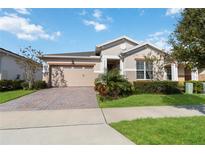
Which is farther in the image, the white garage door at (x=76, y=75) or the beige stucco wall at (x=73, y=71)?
the white garage door at (x=76, y=75)

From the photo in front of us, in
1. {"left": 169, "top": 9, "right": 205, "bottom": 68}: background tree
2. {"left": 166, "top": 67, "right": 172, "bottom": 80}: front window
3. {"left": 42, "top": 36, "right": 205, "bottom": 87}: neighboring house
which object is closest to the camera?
{"left": 169, "top": 9, "right": 205, "bottom": 68}: background tree

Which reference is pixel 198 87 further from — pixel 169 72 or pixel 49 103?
pixel 49 103

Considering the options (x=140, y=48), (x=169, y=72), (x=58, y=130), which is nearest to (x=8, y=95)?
(x=58, y=130)

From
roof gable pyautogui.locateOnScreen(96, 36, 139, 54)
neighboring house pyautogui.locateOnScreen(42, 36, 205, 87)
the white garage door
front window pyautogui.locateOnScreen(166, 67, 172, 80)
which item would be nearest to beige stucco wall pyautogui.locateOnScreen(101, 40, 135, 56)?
A: neighboring house pyautogui.locateOnScreen(42, 36, 205, 87)

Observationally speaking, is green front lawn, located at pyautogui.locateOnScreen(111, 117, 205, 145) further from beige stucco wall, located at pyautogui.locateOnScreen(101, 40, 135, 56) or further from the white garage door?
the white garage door

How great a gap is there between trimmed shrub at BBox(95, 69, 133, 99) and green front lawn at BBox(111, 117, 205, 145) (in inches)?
228

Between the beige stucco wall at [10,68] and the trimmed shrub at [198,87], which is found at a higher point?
the beige stucco wall at [10,68]

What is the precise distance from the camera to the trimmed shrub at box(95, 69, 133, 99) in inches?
510

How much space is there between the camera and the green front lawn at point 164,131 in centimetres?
503

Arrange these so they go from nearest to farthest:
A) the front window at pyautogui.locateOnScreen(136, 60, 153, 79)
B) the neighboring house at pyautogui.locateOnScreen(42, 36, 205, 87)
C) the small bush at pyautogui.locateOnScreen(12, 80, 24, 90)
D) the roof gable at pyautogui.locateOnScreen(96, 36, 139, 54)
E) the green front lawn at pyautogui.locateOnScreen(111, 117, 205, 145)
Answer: the green front lawn at pyautogui.locateOnScreen(111, 117, 205, 145) → the small bush at pyautogui.locateOnScreen(12, 80, 24, 90) → the front window at pyautogui.locateOnScreen(136, 60, 153, 79) → the neighboring house at pyautogui.locateOnScreen(42, 36, 205, 87) → the roof gable at pyautogui.locateOnScreen(96, 36, 139, 54)

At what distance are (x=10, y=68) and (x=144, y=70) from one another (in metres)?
13.8

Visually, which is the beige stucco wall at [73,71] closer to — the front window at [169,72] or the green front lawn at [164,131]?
the front window at [169,72]

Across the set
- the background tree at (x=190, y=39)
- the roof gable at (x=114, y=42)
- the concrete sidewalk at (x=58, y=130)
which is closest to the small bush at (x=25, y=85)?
the roof gable at (x=114, y=42)
